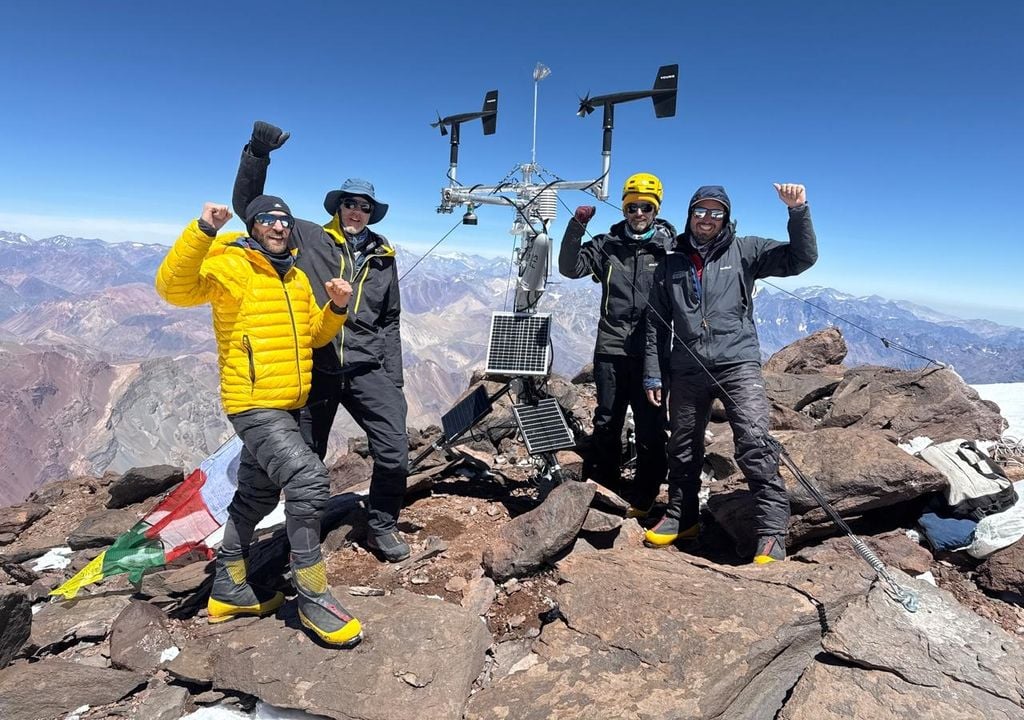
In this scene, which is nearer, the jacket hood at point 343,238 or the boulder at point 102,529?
the jacket hood at point 343,238

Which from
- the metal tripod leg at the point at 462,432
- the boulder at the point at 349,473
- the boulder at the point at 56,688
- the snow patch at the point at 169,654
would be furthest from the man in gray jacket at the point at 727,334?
the boulder at the point at 349,473

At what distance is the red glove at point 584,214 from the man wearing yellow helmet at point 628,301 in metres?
0.01

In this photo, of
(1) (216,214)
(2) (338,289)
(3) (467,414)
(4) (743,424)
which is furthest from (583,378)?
(1) (216,214)

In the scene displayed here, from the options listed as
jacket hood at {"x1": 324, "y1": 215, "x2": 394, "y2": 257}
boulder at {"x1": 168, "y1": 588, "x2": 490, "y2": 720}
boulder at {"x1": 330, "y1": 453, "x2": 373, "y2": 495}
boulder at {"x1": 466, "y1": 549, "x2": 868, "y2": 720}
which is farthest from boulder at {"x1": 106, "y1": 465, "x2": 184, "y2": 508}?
boulder at {"x1": 466, "y1": 549, "x2": 868, "y2": 720}

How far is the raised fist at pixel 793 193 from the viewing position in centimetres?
466

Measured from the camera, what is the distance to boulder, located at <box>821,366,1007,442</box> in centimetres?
826

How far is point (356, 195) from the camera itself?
4.97 m

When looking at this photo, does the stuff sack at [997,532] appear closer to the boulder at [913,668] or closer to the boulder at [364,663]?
Result: the boulder at [913,668]

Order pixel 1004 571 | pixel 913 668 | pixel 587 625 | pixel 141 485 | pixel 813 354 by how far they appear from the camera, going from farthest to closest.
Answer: pixel 813 354 → pixel 141 485 → pixel 1004 571 → pixel 587 625 → pixel 913 668

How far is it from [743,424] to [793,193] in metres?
2.05

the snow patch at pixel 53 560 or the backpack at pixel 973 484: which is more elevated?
the backpack at pixel 973 484

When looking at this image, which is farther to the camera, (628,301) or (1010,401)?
(1010,401)

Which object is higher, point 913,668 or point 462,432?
point 462,432

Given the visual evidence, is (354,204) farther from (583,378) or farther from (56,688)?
(583,378)
